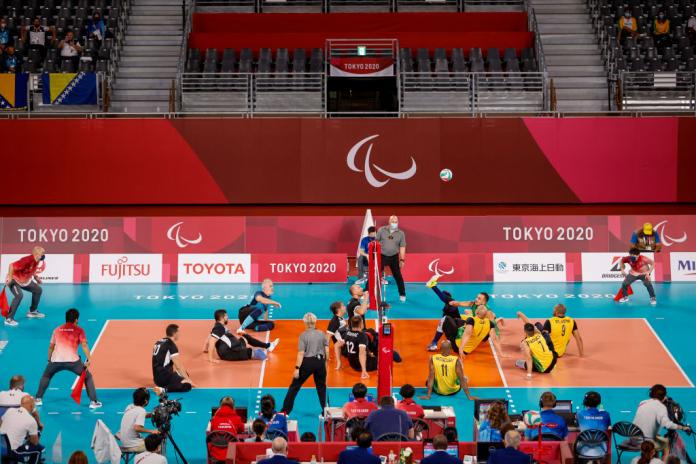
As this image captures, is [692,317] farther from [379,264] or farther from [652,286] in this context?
[379,264]

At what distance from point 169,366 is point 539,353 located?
6.88 meters

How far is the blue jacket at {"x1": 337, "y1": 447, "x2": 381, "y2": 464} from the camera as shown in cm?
1373

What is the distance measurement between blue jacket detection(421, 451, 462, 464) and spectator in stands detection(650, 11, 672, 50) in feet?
79.3

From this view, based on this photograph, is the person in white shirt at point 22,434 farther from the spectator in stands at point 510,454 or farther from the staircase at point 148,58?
the staircase at point 148,58

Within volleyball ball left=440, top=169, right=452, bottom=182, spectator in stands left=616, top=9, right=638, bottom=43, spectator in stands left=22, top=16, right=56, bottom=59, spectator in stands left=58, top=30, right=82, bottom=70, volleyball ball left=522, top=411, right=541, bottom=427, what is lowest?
volleyball ball left=522, top=411, right=541, bottom=427

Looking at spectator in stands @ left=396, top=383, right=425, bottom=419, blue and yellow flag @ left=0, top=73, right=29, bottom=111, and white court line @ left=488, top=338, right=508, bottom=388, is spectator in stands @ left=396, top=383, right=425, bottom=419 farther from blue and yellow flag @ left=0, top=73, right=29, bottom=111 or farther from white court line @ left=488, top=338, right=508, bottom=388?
blue and yellow flag @ left=0, top=73, right=29, bottom=111

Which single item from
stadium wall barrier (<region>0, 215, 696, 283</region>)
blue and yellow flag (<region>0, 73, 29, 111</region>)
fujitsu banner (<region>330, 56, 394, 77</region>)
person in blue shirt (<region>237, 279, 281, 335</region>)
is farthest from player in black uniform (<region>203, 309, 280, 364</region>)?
fujitsu banner (<region>330, 56, 394, 77</region>)

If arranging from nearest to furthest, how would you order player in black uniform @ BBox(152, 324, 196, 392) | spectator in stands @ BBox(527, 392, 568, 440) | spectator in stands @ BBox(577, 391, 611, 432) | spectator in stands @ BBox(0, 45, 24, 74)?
spectator in stands @ BBox(527, 392, 568, 440)
spectator in stands @ BBox(577, 391, 611, 432)
player in black uniform @ BBox(152, 324, 196, 392)
spectator in stands @ BBox(0, 45, 24, 74)

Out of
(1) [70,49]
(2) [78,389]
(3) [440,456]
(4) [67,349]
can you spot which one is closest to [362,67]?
(1) [70,49]

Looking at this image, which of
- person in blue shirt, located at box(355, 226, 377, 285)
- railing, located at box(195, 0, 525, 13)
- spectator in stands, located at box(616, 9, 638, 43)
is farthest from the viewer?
railing, located at box(195, 0, 525, 13)

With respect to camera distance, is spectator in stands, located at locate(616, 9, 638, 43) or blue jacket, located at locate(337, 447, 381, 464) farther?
spectator in stands, located at locate(616, 9, 638, 43)

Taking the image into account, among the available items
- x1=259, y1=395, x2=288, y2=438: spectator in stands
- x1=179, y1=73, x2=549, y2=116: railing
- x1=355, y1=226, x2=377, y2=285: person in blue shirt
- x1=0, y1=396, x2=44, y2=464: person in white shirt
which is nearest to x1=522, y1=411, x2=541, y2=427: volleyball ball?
x1=259, y1=395, x2=288, y2=438: spectator in stands

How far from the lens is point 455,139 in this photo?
3009 cm

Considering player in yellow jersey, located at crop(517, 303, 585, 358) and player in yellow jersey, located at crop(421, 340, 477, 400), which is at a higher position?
player in yellow jersey, located at crop(517, 303, 585, 358)
